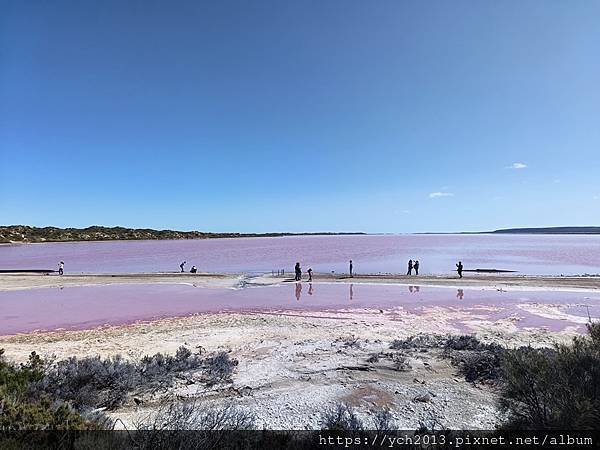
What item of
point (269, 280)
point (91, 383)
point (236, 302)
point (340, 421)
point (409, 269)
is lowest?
point (236, 302)

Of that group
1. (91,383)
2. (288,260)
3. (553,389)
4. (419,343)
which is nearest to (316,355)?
(419,343)

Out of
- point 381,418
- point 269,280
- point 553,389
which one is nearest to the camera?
point 553,389

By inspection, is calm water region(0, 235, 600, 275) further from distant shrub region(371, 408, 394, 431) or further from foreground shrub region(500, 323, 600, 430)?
foreground shrub region(500, 323, 600, 430)

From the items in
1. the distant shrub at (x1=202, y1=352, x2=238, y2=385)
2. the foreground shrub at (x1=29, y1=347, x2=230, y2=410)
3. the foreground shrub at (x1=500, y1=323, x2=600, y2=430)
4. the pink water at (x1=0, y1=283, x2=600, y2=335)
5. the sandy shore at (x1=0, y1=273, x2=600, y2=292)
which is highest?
the foreground shrub at (x1=500, y1=323, x2=600, y2=430)

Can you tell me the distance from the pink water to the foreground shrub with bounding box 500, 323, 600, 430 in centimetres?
1038

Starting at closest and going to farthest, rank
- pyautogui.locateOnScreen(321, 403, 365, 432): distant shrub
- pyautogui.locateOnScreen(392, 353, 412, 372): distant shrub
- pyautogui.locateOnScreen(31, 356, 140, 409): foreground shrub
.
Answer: pyautogui.locateOnScreen(321, 403, 365, 432): distant shrub, pyautogui.locateOnScreen(31, 356, 140, 409): foreground shrub, pyautogui.locateOnScreen(392, 353, 412, 372): distant shrub

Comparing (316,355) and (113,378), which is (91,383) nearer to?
(113,378)

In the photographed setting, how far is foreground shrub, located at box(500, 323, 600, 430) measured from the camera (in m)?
4.41

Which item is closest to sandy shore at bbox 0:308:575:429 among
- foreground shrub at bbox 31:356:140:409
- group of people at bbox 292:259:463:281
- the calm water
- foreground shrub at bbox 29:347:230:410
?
foreground shrub at bbox 29:347:230:410

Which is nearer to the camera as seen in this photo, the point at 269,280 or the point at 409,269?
the point at 269,280

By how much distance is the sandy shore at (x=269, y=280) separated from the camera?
91.8ft

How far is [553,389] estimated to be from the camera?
16.5 feet

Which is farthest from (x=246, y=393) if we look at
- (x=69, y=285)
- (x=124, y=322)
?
(x=69, y=285)

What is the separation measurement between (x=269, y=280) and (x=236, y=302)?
395 inches
